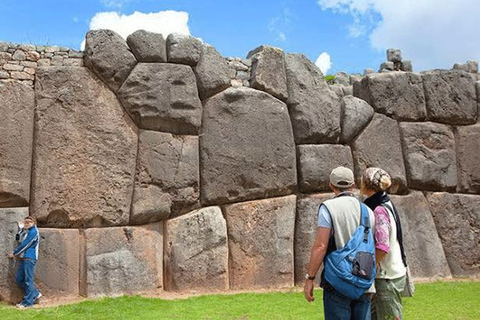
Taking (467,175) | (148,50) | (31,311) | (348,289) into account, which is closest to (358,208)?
(348,289)

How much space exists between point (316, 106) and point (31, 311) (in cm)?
591

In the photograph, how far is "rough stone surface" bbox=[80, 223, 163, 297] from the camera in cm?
882

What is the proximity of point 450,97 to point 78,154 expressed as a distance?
24.3 ft

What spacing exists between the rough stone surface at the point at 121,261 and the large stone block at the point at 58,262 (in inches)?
6.9

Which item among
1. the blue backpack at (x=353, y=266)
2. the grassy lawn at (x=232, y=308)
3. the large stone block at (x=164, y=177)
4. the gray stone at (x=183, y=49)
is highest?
the gray stone at (x=183, y=49)

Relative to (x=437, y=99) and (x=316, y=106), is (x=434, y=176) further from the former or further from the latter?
(x=316, y=106)

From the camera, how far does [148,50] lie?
9.40m

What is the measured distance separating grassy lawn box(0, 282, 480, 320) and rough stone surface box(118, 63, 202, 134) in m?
2.83

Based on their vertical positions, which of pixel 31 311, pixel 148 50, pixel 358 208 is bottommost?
pixel 31 311

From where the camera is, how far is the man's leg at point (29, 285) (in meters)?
8.35

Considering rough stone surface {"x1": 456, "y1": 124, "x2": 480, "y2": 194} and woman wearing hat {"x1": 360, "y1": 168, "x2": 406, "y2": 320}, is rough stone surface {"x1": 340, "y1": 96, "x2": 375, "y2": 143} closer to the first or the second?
rough stone surface {"x1": 456, "y1": 124, "x2": 480, "y2": 194}

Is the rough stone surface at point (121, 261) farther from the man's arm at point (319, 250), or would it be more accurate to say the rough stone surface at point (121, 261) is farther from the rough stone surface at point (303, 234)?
the man's arm at point (319, 250)

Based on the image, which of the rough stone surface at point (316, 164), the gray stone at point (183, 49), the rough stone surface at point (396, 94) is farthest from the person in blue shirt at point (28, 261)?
the rough stone surface at point (396, 94)

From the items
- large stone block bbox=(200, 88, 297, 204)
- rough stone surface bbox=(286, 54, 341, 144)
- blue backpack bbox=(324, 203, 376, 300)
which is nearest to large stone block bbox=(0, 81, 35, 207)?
large stone block bbox=(200, 88, 297, 204)
